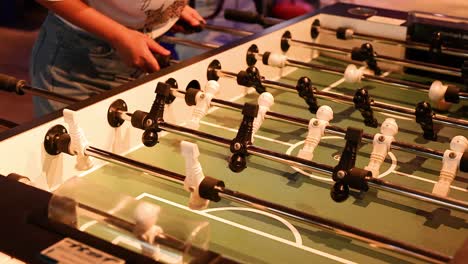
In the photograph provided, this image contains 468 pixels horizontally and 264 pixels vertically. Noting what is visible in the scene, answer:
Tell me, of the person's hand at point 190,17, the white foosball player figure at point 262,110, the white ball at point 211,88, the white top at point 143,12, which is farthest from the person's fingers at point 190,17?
the white foosball player figure at point 262,110

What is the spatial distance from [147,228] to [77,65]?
1.10m

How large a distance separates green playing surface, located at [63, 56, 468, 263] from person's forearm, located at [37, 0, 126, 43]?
1.08 feet

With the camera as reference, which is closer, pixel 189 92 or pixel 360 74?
pixel 189 92

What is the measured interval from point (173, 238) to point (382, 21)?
1.53 m

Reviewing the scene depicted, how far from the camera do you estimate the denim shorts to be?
6.13ft

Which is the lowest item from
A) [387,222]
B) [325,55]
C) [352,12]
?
[387,222]

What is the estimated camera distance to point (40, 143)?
1.23m

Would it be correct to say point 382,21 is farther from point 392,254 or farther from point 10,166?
point 10,166

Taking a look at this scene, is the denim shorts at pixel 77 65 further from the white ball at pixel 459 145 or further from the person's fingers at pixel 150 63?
the white ball at pixel 459 145

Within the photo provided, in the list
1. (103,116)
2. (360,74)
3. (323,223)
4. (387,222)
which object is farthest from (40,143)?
(360,74)

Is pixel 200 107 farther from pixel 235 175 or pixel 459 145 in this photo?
pixel 459 145

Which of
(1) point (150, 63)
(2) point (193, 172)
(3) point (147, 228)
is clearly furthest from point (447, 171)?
(1) point (150, 63)

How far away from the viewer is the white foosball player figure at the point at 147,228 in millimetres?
871

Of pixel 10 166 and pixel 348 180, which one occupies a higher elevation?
pixel 348 180
